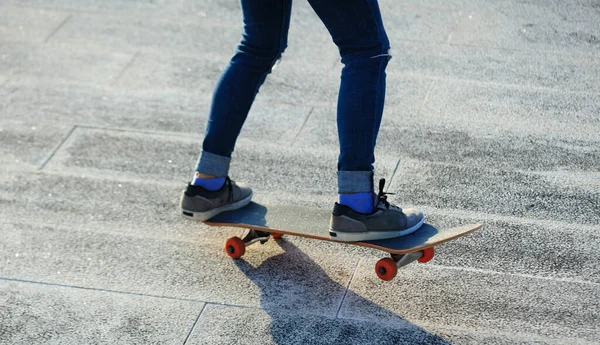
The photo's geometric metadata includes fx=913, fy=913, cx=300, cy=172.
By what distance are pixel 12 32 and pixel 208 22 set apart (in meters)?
1.39

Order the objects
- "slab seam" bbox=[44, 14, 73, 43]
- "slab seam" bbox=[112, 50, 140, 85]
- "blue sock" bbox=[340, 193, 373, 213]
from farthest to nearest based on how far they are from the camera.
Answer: "slab seam" bbox=[44, 14, 73, 43] < "slab seam" bbox=[112, 50, 140, 85] < "blue sock" bbox=[340, 193, 373, 213]

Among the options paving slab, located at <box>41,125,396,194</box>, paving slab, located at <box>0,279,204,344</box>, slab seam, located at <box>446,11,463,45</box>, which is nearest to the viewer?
paving slab, located at <box>0,279,204,344</box>

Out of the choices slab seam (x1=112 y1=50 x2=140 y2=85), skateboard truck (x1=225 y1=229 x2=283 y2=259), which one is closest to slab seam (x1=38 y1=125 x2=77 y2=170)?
slab seam (x1=112 y1=50 x2=140 y2=85)

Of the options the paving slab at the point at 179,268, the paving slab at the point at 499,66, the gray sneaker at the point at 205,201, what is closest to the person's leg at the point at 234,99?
the gray sneaker at the point at 205,201

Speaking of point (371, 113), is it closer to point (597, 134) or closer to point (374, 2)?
point (374, 2)

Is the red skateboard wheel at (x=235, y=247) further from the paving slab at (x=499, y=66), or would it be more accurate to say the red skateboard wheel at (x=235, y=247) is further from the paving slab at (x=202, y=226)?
the paving slab at (x=499, y=66)

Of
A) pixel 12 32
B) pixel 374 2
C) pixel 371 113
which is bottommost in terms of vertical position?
pixel 12 32

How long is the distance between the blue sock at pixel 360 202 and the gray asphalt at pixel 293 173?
0.34 meters

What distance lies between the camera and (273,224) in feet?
12.5

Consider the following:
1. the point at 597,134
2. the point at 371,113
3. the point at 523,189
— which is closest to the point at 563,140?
the point at 597,134

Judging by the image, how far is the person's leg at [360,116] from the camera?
3.39 metres

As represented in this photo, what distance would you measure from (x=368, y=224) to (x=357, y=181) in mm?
174

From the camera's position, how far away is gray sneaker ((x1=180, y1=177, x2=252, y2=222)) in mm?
3840

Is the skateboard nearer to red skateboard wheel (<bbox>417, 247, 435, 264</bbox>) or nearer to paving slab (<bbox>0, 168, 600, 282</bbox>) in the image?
red skateboard wheel (<bbox>417, 247, 435, 264</bbox>)
